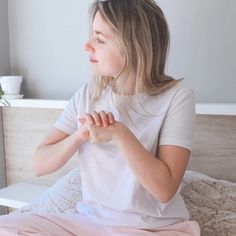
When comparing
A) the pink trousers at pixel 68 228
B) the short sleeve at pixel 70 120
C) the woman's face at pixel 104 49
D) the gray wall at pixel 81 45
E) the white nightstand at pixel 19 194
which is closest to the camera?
the pink trousers at pixel 68 228

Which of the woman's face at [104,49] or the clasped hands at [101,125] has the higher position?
the woman's face at [104,49]

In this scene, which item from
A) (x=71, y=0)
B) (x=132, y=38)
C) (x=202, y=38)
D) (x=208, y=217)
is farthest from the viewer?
(x=71, y=0)

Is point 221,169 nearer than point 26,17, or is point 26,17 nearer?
point 221,169

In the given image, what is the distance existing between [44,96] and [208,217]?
3.33 feet

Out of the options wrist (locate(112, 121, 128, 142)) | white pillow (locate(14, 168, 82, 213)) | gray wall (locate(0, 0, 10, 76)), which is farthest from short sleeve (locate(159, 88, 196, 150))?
gray wall (locate(0, 0, 10, 76))

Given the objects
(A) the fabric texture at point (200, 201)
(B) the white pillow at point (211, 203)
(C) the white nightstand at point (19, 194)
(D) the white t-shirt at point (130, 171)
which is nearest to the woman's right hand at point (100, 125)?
(D) the white t-shirt at point (130, 171)

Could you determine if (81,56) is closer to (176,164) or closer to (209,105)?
(209,105)

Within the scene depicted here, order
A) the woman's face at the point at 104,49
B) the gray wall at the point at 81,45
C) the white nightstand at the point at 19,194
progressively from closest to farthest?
the woman's face at the point at 104,49 → the gray wall at the point at 81,45 → the white nightstand at the point at 19,194

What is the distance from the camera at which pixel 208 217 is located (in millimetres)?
1063

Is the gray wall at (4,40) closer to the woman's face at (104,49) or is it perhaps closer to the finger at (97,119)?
the woman's face at (104,49)

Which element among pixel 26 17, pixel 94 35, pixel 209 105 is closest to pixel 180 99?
pixel 94 35

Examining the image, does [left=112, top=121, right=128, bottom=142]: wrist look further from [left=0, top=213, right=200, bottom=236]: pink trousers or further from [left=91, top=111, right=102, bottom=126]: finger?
[left=0, top=213, right=200, bottom=236]: pink trousers

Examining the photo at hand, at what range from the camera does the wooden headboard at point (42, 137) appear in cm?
133

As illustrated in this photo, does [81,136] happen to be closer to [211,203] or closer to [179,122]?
[179,122]
